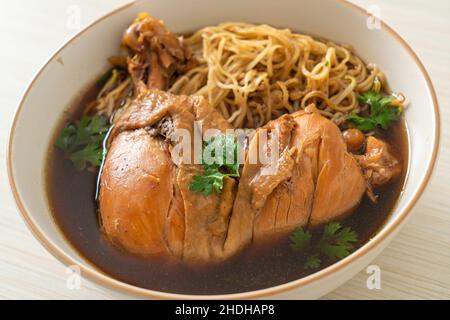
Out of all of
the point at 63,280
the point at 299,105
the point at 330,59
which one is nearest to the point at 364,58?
the point at 330,59

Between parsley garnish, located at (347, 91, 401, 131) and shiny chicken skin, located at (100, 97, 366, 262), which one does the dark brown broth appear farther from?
parsley garnish, located at (347, 91, 401, 131)

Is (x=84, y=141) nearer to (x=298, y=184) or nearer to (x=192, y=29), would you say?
(x=192, y=29)

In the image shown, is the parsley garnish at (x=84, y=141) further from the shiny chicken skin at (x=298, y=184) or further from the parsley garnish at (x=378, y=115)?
the parsley garnish at (x=378, y=115)

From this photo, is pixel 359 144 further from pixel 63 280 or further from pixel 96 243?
pixel 63 280

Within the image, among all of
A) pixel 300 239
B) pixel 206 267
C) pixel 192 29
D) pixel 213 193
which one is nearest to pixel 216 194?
pixel 213 193

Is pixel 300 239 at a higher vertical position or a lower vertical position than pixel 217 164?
lower
